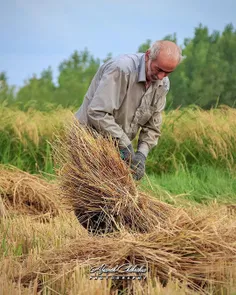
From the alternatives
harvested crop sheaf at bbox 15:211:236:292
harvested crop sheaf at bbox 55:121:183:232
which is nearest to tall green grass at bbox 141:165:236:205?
harvested crop sheaf at bbox 55:121:183:232

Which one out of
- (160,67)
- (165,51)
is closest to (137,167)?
(160,67)

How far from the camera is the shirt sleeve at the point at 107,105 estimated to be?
4.48 m

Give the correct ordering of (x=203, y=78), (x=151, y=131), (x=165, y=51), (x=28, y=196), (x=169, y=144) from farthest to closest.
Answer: (x=203, y=78) < (x=169, y=144) < (x=28, y=196) < (x=151, y=131) < (x=165, y=51)

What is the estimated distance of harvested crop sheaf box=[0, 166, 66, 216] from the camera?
6.56 m

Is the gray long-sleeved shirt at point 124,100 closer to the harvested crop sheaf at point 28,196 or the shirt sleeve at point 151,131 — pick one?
the shirt sleeve at point 151,131

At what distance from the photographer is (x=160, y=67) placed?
14.6 feet

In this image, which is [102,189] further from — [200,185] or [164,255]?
[200,185]

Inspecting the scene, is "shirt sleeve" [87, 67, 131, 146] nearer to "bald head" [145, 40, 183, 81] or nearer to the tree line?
"bald head" [145, 40, 183, 81]

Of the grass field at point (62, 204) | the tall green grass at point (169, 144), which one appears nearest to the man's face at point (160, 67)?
the grass field at point (62, 204)

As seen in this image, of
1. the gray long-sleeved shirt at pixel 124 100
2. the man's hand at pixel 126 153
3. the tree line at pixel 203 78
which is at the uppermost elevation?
the gray long-sleeved shirt at pixel 124 100

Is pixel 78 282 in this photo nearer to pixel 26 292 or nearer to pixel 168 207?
pixel 26 292

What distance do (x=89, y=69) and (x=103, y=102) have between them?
96.7 feet

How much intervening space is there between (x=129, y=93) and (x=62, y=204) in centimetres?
99

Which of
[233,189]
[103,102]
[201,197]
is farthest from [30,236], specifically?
[233,189]
